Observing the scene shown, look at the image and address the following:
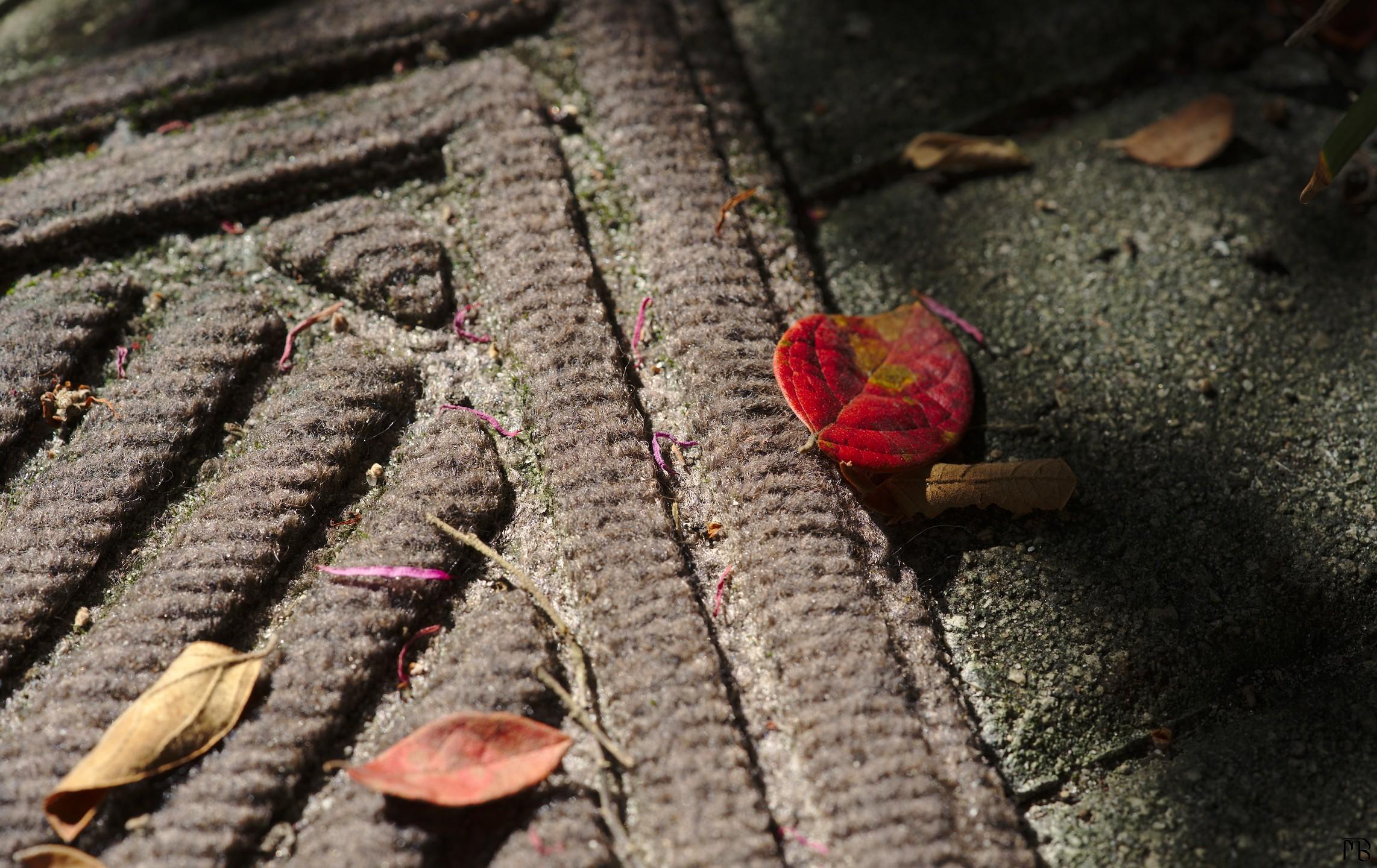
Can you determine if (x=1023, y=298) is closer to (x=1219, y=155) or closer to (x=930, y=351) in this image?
(x=930, y=351)

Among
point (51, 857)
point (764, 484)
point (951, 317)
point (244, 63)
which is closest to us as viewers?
point (51, 857)

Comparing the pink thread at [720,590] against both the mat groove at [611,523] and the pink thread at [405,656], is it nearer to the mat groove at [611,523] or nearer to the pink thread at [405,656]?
the mat groove at [611,523]

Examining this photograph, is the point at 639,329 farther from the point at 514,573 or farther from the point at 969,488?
the point at 969,488

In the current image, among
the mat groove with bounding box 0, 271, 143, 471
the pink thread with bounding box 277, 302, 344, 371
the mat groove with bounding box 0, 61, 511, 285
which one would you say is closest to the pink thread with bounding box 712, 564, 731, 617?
the pink thread with bounding box 277, 302, 344, 371

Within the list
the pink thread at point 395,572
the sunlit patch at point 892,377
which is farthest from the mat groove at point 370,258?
the sunlit patch at point 892,377

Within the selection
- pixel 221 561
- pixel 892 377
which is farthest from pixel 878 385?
pixel 221 561
